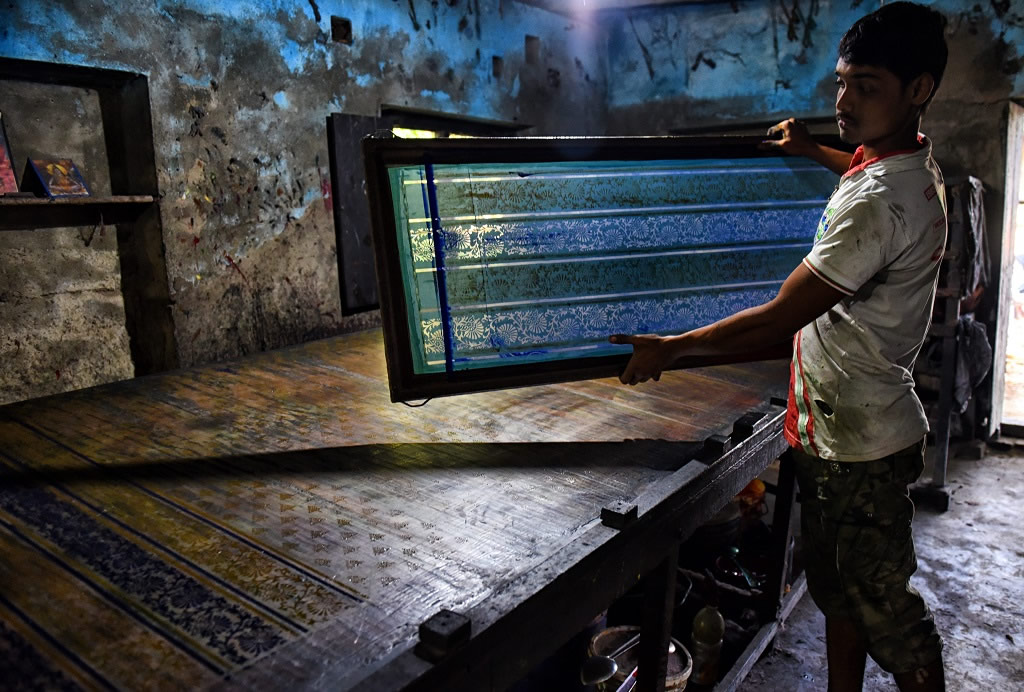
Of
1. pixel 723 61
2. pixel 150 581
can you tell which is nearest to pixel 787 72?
pixel 723 61

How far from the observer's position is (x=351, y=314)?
501 cm

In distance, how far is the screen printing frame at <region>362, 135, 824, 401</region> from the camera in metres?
2.05

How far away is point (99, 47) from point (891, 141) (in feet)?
12.4

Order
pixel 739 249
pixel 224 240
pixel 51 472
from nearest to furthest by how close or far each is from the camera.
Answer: pixel 51 472
pixel 739 249
pixel 224 240

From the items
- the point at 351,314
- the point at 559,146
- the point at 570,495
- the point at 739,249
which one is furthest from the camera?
the point at 351,314

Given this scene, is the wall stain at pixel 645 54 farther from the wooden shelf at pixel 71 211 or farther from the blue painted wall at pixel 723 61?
the wooden shelf at pixel 71 211

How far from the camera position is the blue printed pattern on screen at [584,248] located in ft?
7.08

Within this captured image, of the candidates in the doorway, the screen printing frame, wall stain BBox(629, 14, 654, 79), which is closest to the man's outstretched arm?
the screen printing frame

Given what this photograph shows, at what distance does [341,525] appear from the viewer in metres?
1.60

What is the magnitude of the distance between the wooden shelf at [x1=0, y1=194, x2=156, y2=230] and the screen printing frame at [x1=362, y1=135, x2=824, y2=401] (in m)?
2.22

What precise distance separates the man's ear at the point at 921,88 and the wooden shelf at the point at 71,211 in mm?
3635

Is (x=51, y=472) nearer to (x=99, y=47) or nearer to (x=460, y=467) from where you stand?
(x=460, y=467)

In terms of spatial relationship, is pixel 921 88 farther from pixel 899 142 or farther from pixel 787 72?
pixel 787 72

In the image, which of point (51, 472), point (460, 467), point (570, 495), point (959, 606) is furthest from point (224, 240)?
point (959, 606)
